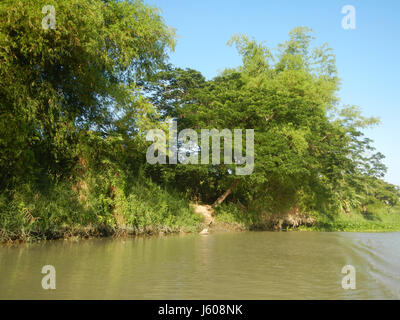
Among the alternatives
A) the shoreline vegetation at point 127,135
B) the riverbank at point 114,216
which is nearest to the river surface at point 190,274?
the riverbank at point 114,216

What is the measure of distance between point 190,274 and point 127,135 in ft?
31.4

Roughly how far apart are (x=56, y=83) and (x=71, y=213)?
4.19 m

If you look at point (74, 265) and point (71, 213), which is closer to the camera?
point (74, 265)

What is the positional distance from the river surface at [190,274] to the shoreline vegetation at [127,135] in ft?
9.30

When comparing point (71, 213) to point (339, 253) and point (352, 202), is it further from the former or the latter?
point (352, 202)

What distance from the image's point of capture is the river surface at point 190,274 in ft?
15.7

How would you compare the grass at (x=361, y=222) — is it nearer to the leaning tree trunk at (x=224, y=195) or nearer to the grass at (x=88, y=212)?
the leaning tree trunk at (x=224, y=195)

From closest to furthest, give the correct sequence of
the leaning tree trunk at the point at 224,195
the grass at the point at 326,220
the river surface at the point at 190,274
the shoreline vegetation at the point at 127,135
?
the river surface at the point at 190,274 < the shoreline vegetation at the point at 127,135 < the grass at the point at 326,220 < the leaning tree trunk at the point at 224,195

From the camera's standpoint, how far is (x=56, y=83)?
11.1m

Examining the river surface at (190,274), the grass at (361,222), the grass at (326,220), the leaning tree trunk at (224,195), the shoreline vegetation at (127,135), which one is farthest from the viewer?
the grass at (361,222)

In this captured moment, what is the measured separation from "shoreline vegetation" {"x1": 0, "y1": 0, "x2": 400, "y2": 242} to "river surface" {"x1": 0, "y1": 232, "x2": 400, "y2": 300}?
2.83m

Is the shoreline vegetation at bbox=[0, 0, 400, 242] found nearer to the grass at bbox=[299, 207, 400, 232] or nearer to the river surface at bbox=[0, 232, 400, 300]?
the grass at bbox=[299, 207, 400, 232]
